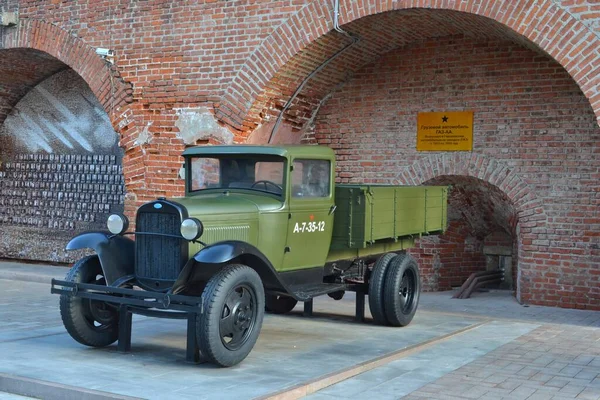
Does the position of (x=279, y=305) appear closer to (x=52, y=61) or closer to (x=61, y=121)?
(x=52, y=61)

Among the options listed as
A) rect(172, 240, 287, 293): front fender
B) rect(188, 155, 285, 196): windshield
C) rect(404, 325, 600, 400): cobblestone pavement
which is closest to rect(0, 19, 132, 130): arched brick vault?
rect(188, 155, 285, 196): windshield

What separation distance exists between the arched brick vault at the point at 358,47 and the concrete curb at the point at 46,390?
577cm

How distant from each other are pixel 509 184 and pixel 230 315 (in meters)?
5.43

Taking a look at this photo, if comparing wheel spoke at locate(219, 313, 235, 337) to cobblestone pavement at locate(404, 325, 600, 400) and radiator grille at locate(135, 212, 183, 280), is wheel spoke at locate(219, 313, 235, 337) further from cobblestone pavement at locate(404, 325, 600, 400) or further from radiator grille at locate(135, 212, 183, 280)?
cobblestone pavement at locate(404, 325, 600, 400)

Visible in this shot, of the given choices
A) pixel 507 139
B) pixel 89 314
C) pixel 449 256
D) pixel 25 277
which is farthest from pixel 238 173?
pixel 25 277

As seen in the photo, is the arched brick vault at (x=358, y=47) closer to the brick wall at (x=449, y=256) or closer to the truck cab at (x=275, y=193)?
the brick wall at (x=449, y=256)

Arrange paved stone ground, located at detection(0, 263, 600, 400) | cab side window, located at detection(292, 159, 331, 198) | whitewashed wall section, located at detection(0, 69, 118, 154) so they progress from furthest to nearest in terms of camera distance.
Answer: whitewashed wall section, located at detection(0, 69, 118, 154), cab side window, located at detection(292, 159, 331, 198), paved stone ground, located at detection(0, 263, 600, 400)

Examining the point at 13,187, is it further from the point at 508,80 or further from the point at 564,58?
the point at 564,58

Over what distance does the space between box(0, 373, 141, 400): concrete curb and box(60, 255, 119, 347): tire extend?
1.01 metres

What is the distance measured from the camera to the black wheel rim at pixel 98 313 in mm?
6855

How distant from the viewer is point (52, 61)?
44.1 feet

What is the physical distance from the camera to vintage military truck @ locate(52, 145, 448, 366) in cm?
633

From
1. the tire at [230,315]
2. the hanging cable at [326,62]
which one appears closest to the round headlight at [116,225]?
the tire at [230,315]

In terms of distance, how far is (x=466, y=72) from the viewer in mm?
10938
